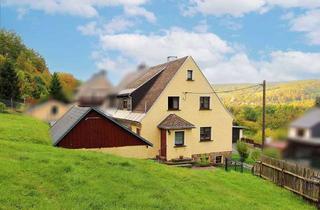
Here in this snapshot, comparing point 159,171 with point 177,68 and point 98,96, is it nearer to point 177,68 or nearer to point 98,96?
point 98,96

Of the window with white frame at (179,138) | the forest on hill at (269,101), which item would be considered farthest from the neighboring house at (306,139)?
the window with white frame at (179,138)

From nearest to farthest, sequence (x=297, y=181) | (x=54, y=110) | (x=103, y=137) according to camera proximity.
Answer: (x=54, y=110) < (x=297, y=181) < (x=103, y=137)

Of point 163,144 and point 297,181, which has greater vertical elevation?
point 163,144

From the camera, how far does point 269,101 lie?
1.61 m

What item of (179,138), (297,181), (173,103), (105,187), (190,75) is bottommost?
(297,181)

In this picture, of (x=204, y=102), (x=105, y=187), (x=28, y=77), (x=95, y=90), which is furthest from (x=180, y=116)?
(x=95, y=90)

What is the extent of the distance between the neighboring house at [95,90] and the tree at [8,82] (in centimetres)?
79

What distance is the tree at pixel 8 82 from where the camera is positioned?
2572 mm

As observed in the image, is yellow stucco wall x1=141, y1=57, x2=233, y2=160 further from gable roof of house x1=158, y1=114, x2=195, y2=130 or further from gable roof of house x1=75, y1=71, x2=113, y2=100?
gable roof of house x1=75, y1=71, x2=113, y2=100

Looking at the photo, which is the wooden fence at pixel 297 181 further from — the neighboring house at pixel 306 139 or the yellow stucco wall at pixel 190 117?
the neighboring house at pixel 306 139

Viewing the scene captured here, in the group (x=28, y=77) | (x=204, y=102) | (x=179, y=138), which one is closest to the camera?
(x=28, y=77)

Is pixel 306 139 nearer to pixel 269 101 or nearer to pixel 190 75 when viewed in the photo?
pixel 269 101

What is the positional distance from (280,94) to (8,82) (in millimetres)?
2158

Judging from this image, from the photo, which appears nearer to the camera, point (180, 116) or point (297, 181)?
point (297, 181)
